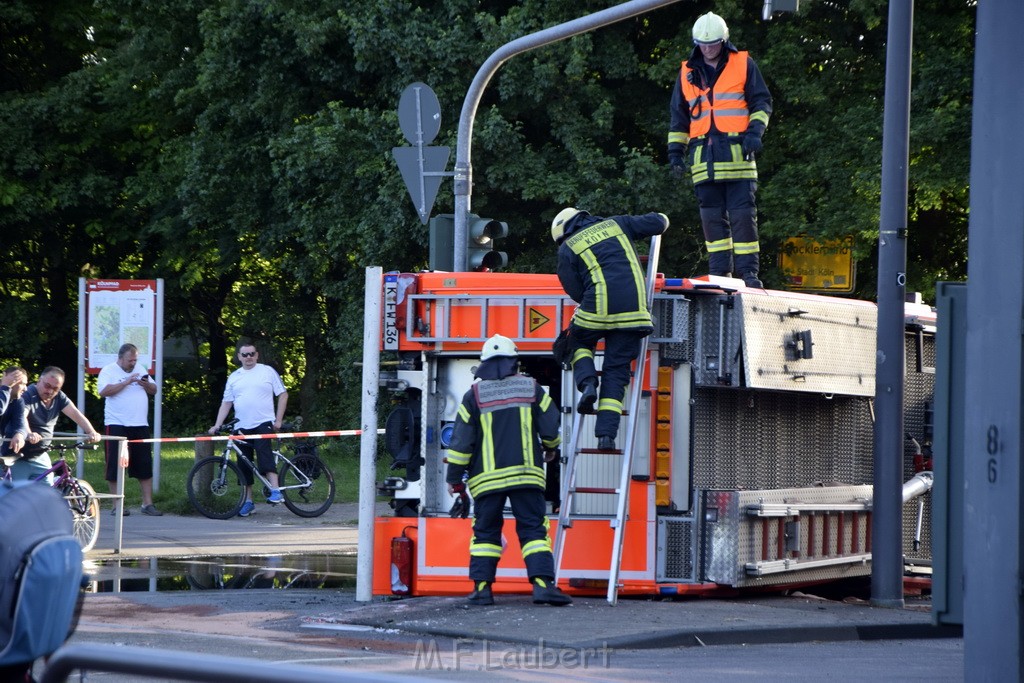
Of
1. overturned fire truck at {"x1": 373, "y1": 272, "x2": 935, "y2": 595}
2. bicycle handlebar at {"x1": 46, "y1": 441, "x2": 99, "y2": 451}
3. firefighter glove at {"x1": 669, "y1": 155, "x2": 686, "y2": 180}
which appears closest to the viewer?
overturned fire truck at {"x1": 373, "y1": 272, "x2": 935, "y2": 595}

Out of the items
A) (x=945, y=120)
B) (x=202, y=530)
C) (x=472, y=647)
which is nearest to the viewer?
(x=472, y=647)

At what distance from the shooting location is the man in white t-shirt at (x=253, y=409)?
53.3 ft

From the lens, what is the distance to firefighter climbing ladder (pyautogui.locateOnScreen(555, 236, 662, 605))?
30.9 feet

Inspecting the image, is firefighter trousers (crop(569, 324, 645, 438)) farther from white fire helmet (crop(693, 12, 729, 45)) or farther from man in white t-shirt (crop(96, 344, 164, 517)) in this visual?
man in white t-shirt (crop(96, 344, 164, 517))

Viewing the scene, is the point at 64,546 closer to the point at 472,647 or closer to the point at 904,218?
the point at 472,647

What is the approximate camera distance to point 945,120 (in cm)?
1750

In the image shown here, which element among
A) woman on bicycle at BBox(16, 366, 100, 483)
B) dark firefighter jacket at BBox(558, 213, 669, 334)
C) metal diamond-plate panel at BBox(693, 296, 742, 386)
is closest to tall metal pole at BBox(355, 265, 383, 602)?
dark firefighter jacket at BBox(558, 213, 669, 334)

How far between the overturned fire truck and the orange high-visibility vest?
139 centimetres

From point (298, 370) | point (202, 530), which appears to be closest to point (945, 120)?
point (202, 530)

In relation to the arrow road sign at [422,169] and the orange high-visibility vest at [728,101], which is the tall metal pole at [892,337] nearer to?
the orange high-visibility vest at [728,101]

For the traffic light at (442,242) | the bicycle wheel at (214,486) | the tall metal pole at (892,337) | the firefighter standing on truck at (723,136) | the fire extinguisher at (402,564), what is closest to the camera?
the fire extinguisher at (402,564)

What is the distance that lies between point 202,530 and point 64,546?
11.3 m

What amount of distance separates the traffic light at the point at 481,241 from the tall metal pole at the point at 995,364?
7.51 m


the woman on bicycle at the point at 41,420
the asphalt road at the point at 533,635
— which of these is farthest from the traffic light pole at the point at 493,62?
the woman on bicycle at the point at 41,420
